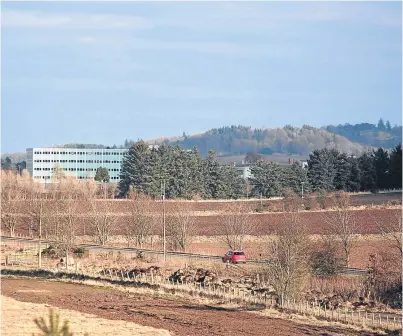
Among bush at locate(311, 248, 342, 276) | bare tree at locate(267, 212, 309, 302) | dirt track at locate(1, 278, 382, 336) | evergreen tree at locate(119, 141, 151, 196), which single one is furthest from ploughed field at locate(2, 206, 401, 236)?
bare tree at locate(267, 212, 309, 302)

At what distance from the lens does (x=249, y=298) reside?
43094mm

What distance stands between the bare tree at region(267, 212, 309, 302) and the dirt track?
3117mm

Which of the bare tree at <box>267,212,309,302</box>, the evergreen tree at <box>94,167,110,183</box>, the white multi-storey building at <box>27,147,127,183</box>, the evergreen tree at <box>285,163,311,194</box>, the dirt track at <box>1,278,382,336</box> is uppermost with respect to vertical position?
the white multi-storey building at <box>27,147,127,183</box>

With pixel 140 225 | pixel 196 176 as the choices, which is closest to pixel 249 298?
pixel 140 225

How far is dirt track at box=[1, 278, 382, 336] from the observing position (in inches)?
1342

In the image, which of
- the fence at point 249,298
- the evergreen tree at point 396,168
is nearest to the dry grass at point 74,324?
the fence at point 249,298

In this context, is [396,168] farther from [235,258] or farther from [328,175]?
[235,258]

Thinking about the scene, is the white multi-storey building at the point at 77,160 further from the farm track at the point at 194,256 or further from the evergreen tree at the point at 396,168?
the farm track at the point at 194,256

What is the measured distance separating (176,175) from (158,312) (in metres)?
84.9

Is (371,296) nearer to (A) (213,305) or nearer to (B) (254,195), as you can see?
(A) (213,305)

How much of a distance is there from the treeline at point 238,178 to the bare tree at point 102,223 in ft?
128

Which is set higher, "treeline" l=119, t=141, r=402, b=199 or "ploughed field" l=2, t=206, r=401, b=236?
"treeline" l=119, t=141, r=402, b=199

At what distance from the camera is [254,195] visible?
132250 millimetres

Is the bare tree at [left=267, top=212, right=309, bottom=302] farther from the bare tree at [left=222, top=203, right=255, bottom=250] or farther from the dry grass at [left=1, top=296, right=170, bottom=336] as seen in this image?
the bare tree at [left=222, top=203, right=255, bottom=250]
